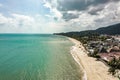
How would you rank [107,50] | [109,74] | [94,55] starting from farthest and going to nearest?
[107,50], [94,55], [109,74]

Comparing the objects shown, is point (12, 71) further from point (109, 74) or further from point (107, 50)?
point (107, 50)

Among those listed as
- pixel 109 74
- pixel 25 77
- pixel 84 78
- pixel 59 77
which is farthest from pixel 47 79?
pixel 109 74

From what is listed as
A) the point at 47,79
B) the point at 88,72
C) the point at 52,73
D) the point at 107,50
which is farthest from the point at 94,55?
the point at 47,79

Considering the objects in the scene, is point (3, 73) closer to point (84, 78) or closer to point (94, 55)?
point (84, 78)

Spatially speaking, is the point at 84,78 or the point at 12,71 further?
the point at 12,71

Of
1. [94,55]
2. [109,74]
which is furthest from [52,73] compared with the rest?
[94,55]

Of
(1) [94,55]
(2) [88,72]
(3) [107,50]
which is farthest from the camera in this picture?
(3) [107,50]

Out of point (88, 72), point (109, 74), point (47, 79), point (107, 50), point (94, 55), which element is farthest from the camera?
point (107, 50)

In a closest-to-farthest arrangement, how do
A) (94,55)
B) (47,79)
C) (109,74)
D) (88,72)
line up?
1. (47,79)
2. (109,74)
3. (88,72)
4. (94,55)

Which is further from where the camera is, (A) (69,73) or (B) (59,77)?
(A) (69,73)
